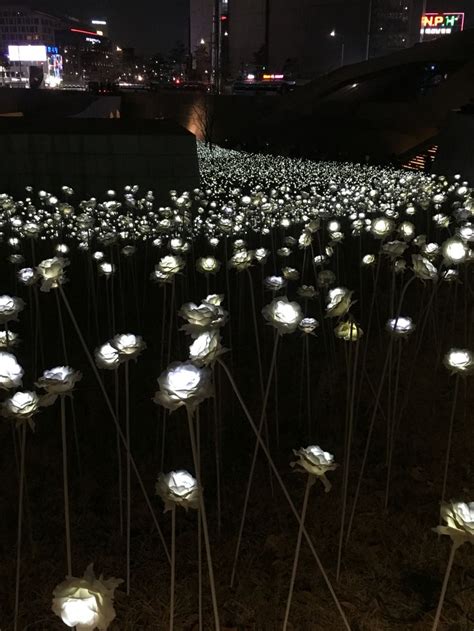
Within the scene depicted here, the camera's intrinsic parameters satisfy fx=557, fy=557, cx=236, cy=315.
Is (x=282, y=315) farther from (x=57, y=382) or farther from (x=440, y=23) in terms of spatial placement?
Result: (x=440, y=23)

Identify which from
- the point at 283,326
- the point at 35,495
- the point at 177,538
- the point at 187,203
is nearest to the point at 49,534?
the point at 35,495

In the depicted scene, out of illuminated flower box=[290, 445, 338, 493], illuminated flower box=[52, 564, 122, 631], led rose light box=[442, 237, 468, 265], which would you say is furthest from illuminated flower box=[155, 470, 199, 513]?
led rose light box=[442, 237, 468, 265]

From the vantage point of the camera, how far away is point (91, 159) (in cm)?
835

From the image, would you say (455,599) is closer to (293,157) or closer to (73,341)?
(73,341)

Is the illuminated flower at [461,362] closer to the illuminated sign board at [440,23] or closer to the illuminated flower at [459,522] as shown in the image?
the illuminated flower at [459,522]

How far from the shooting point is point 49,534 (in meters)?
2.38

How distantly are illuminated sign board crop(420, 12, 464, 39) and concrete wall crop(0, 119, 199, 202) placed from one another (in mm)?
52005

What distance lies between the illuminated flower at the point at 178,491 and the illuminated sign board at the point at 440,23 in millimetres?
58728

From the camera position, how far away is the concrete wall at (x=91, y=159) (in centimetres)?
823

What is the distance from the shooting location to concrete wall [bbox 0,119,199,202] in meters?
8.23

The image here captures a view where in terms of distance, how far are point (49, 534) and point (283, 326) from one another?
1.43 m

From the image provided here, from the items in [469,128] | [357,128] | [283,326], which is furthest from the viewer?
[357,128]

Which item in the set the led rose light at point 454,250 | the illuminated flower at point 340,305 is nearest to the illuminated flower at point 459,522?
the illuminated flower at point 340,305

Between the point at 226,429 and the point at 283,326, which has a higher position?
the point at 283,326
